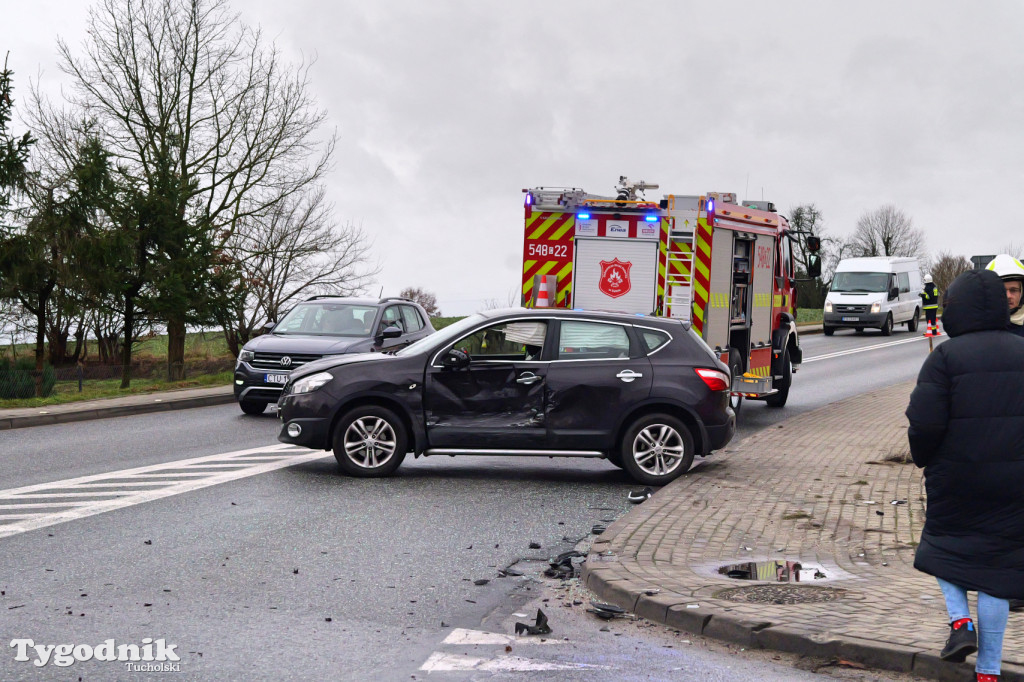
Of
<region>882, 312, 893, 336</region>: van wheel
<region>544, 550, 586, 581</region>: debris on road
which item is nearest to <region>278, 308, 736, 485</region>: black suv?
<region>544, 550, 586, 581</region>: debris on road

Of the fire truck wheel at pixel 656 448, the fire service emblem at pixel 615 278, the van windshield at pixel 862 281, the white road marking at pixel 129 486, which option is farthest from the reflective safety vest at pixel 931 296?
the van windshield at pixel 862 281

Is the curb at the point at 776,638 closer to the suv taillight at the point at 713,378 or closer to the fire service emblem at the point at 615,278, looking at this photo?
the suv taillight at the point at 713,378

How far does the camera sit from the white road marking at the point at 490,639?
5.66m

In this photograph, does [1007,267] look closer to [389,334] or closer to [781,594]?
[781,594]

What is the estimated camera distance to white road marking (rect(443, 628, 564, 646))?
5664 mm

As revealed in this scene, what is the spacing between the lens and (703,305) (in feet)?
48.3

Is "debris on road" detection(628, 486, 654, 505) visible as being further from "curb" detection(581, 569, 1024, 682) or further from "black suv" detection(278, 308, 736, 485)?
"curb" detection(581, 569, 1024, 682)

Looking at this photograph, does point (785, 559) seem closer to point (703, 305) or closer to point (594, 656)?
point (594, 656)

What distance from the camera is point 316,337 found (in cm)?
1745

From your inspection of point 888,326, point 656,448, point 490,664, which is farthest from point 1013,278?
point 888,326

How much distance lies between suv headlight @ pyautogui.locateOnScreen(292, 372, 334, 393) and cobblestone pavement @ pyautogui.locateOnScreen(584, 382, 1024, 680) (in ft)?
10.7

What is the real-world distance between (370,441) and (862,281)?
111ft

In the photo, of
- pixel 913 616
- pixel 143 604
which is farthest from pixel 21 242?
pixel 913 616

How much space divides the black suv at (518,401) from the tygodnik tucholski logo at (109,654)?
5.32m
